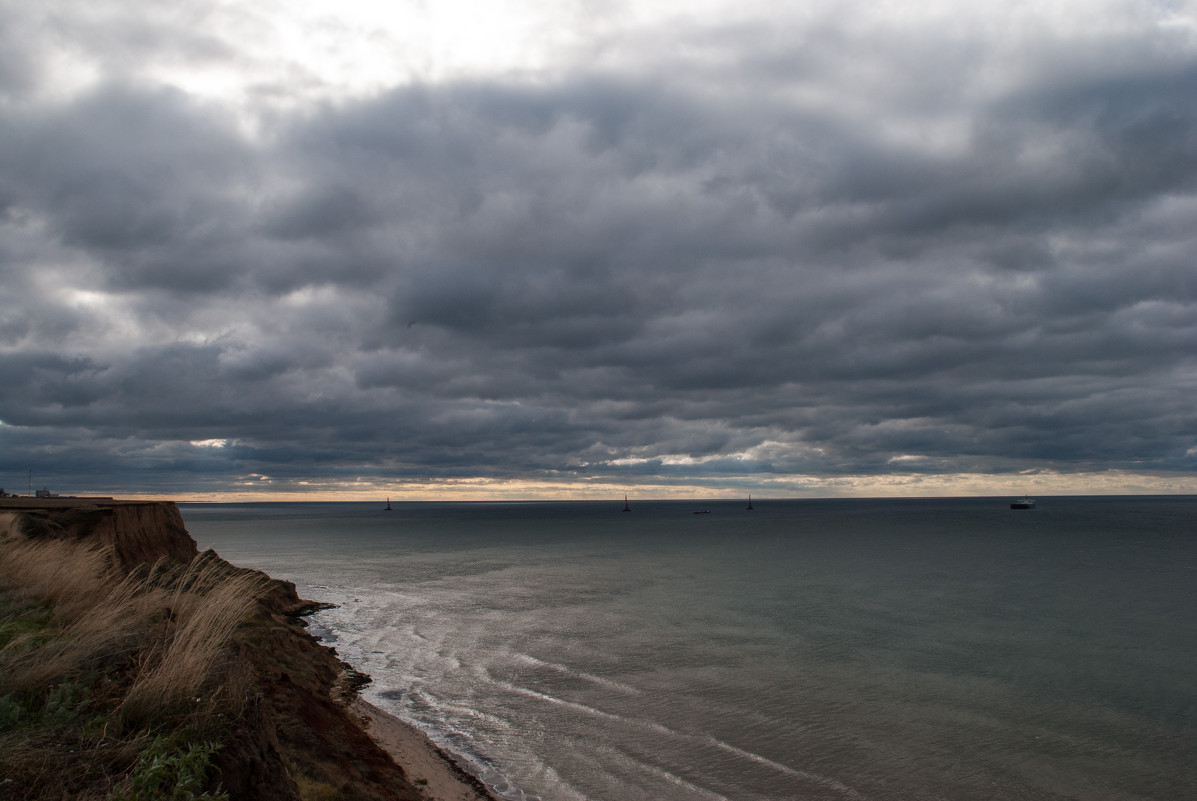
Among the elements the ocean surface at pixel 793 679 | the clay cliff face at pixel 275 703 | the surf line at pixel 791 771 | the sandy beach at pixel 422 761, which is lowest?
the ocean surface at pixel 793 679

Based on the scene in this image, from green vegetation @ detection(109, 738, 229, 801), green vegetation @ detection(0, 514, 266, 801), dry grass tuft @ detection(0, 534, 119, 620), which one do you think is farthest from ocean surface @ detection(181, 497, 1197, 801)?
green vegetation @ detection(109, 738, 229, 801)

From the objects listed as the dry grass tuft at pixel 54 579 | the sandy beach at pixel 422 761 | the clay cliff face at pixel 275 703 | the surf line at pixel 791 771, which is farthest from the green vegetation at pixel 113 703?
the surf line at pixel 791 771

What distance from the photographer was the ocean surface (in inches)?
576

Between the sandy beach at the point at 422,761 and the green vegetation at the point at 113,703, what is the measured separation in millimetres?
5243

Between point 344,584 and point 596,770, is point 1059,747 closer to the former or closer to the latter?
point 596,770

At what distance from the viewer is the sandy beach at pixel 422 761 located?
1316 cm

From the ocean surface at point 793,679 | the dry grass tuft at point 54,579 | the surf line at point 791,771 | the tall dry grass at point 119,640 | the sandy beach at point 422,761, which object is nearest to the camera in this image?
the tall dry grass at point 119,640

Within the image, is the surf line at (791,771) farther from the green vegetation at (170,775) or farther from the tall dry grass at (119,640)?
the green vegetation at (170,775)

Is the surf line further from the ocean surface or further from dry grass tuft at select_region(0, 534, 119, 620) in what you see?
dry grass tuft at select_region(0, 534, 119, 620)

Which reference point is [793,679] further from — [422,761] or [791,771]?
[422,761]

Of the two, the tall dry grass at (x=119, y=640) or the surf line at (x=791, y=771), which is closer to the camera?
the tall dry grass at (x=119, y=640)

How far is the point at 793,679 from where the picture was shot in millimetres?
21953

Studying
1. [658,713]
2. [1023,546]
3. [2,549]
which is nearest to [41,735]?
[2,549]

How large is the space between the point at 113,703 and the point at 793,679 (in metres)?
19.3
